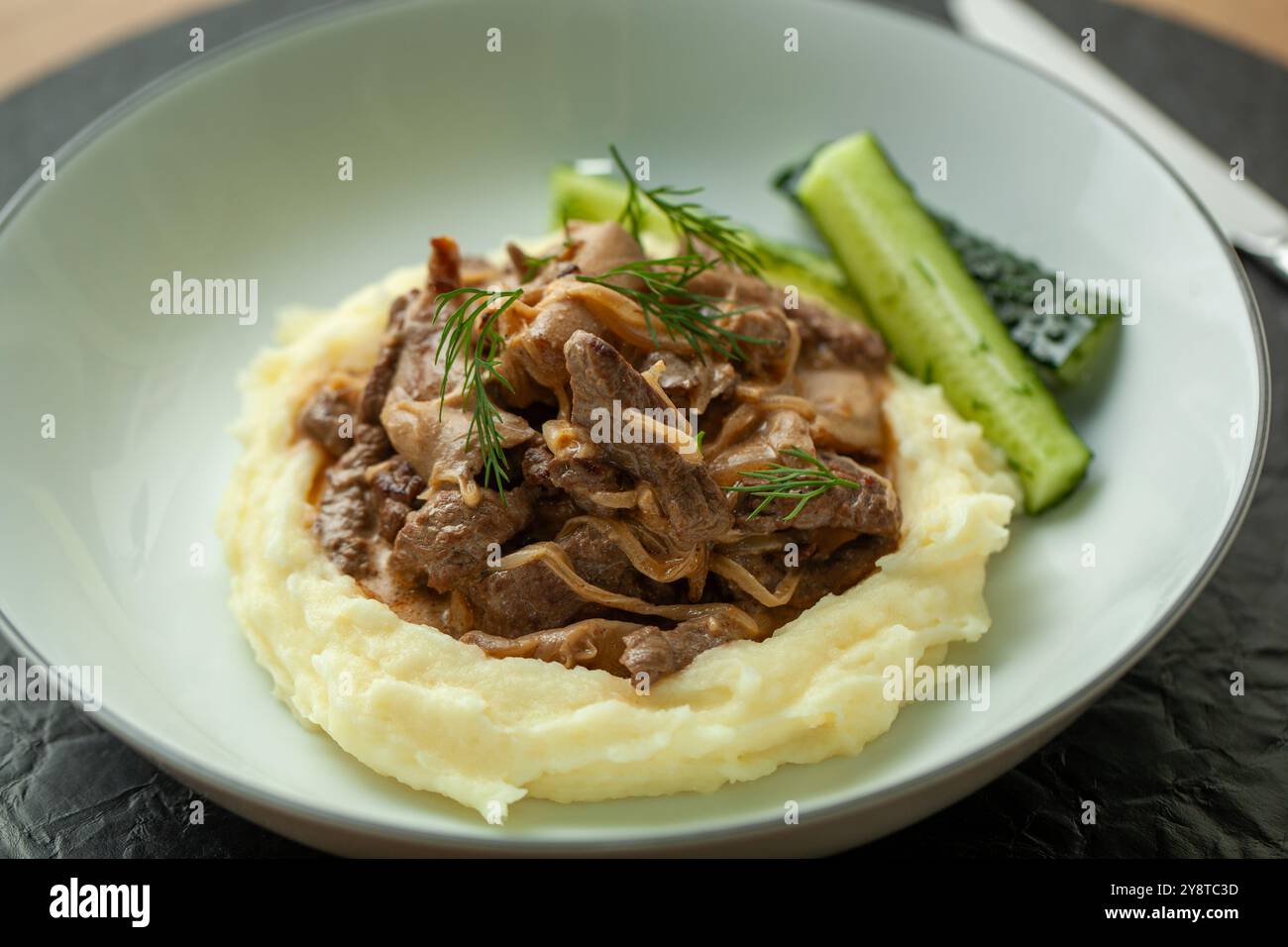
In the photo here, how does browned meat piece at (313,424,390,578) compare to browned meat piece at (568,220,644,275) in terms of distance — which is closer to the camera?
browned meat piece at (313,424,390,578)

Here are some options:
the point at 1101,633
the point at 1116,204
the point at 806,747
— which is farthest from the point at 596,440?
the point at 1116,204

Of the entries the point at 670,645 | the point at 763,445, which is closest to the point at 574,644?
the point at 670,645

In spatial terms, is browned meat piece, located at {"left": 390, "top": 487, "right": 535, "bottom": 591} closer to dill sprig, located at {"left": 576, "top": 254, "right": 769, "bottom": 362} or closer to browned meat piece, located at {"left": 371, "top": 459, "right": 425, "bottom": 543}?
browned meat piece, located at {"left": 371, "top": 459, "right": 425, "bottom": 543}

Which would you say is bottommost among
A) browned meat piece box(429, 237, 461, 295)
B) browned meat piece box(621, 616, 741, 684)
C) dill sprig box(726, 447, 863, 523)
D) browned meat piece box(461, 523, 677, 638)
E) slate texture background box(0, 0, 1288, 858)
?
slate texture background box(0, 0, 1288, 858)

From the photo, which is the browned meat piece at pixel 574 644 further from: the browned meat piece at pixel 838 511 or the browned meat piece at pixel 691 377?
the browned meat piece at pixel 691 377

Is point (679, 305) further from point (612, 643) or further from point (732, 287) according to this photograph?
point (612, 643)

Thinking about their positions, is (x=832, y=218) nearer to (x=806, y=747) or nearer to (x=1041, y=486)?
(x=1041, y=486)

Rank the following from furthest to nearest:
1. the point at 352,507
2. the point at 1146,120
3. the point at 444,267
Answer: the point at 1146,120
the point at 444,267
the point at 352,507

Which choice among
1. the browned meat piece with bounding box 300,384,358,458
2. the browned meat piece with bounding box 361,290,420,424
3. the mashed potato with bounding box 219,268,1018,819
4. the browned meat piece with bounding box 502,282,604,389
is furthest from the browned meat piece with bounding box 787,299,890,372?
the browned meat piece with bounding box 300,384,358,458
